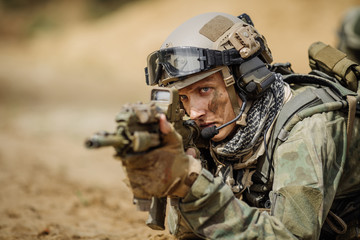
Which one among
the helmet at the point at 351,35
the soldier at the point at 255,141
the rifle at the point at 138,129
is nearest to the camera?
the rifle at the point at 138,129

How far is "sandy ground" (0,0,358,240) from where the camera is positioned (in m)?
5.16

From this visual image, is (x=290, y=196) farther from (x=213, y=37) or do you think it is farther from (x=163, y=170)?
(x=213, y=37)

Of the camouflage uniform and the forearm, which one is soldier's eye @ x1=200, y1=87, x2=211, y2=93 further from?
the forearm

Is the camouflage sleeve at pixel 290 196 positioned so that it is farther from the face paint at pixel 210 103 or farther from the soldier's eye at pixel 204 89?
the soldier's eye at pixel 204 89

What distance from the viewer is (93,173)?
727 cm

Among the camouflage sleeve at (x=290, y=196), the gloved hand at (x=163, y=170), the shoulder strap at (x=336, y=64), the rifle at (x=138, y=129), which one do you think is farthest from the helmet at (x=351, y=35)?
the gloved hand at (x=163, y=170)

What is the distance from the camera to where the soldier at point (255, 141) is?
2.60m

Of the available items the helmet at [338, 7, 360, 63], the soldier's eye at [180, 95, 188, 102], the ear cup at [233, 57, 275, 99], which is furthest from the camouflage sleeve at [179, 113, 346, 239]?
the helmet at [338, 7, 360, 63]

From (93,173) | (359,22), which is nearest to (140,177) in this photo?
(93,173)

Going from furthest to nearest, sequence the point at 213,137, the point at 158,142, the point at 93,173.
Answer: the point at 93,173 → the point at 213,137 → the point at 158,142

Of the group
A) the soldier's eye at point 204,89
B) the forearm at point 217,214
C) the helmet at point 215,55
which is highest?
the helmet at point 215,55

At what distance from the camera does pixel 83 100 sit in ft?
43.6

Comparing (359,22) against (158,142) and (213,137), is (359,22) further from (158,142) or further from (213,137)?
(158,142)

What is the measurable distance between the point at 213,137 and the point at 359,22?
8493mm
